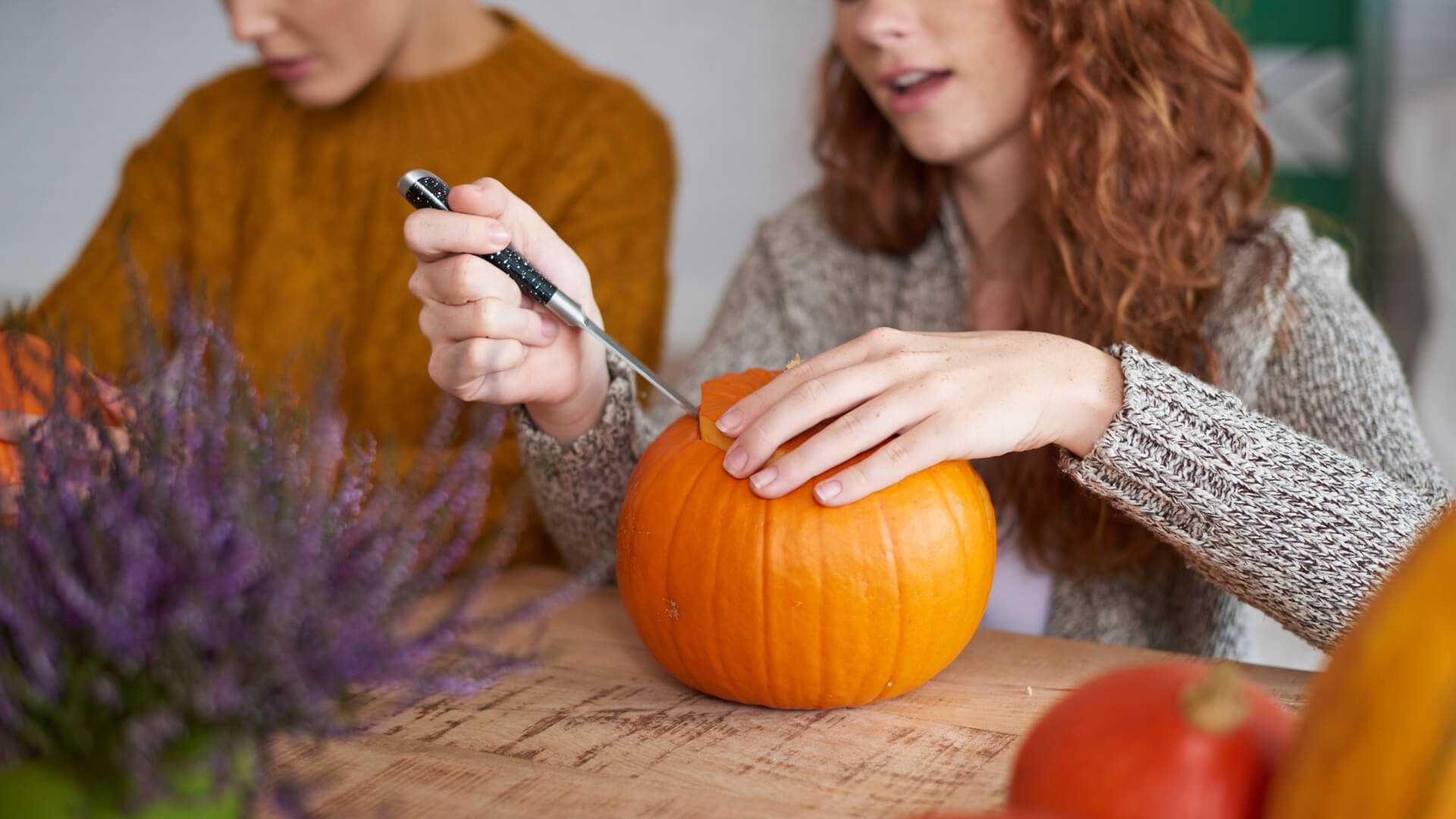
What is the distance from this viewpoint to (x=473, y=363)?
2.58 feet

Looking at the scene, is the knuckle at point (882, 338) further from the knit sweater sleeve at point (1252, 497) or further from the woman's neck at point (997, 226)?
the woman's neck at point (997, 226)

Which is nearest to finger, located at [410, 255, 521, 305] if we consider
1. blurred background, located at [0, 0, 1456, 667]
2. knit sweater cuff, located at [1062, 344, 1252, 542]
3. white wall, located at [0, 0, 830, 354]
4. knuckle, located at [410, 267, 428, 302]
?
knuckle, located at [410, 267, 428, 302]

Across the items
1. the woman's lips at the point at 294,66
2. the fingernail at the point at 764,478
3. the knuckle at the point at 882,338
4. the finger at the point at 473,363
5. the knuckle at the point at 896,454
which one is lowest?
the knuckle at the point at 896,454

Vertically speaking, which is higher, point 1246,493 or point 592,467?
point 592,467

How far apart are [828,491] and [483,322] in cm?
31

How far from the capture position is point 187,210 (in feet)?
5.10

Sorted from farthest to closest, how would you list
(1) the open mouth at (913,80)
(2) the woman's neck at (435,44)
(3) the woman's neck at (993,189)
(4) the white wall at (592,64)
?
1. (4) the white wall at (592,64)
2. (2) the woman's neck at (435,44)
3. (3) the woman's neck at (993,189)
4. (1) the open mouth at (913,80)

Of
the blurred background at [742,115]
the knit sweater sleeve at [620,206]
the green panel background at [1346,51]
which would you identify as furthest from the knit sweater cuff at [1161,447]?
the green panel background at [1346,51]

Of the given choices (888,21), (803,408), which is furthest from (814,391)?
(888,21)

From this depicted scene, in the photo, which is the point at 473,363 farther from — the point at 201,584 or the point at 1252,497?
the point at 1252,497

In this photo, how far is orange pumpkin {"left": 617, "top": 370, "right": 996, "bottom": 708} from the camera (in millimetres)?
659

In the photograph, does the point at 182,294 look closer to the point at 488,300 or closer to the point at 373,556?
the point at 373,556

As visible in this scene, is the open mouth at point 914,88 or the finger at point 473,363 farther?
the open mouth at point 914,88

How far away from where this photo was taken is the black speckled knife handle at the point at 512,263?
2.48 feet
